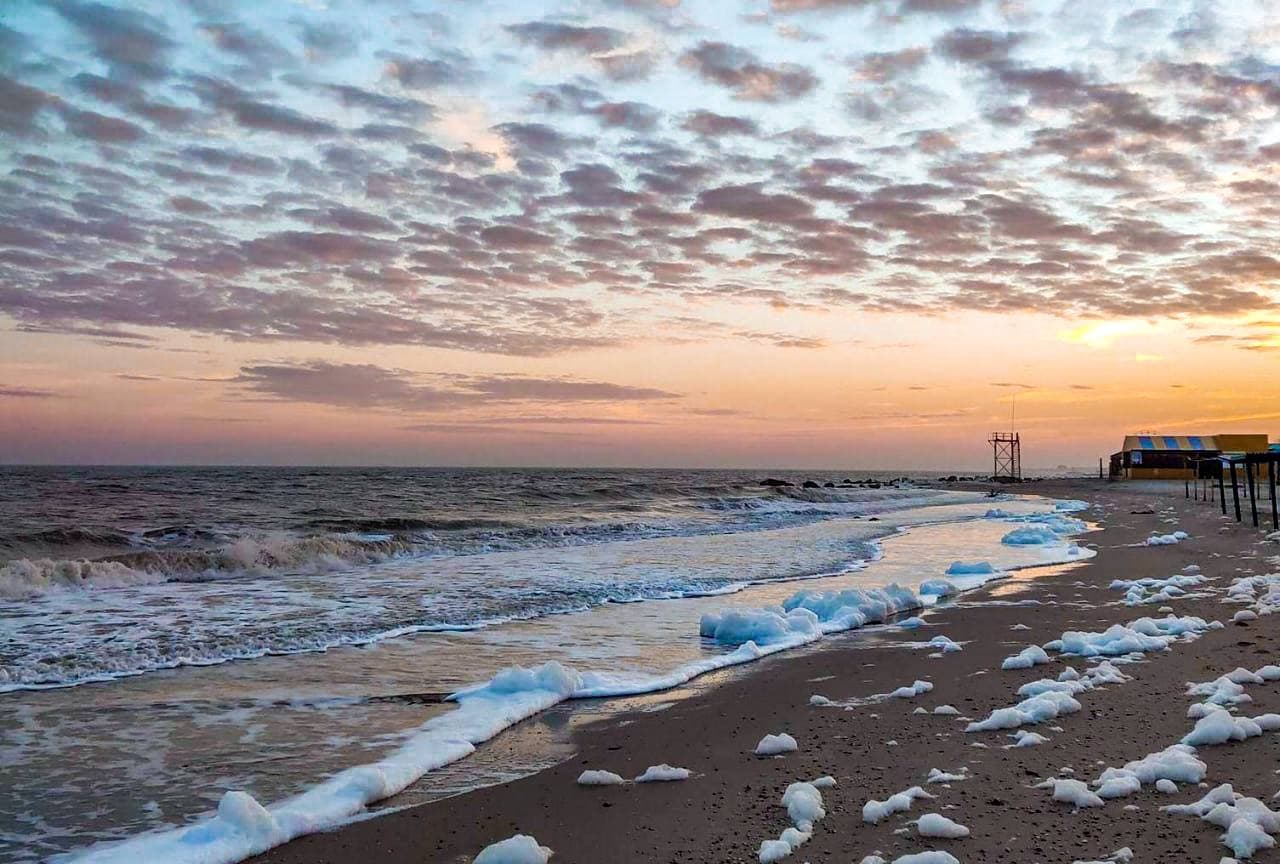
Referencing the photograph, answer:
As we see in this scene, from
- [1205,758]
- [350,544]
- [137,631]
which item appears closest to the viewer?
[1205,758]

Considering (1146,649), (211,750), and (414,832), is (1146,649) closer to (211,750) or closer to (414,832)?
(414,832)

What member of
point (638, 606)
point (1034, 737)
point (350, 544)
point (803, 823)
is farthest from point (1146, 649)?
point (350, 544)

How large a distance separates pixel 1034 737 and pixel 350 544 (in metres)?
A: 18.2

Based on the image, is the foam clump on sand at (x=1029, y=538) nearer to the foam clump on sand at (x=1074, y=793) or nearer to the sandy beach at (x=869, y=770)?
the sandy beach at (x=869, y=770)

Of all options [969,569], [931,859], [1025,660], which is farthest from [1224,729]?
[969,569]

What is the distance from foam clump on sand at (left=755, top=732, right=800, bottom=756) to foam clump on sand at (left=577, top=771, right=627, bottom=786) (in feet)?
3.28

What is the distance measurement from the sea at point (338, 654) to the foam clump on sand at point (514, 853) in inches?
46.8

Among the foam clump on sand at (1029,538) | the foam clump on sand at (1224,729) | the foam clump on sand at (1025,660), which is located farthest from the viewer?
the foam clump on sand at (1029,538)

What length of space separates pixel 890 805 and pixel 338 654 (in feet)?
22.0

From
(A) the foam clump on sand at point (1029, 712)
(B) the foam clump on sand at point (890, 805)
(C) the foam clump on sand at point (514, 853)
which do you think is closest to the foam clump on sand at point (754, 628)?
(A) the foam clump on sand at point (1029, 712)

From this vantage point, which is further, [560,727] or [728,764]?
[560,727]

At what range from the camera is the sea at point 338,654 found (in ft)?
17.5

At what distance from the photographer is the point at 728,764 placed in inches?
225

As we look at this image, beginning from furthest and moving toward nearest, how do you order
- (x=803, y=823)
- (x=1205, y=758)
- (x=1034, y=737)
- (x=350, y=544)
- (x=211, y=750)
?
1. (x=350, y=544)
2. (x=211, y=750)
3. (x=1034, y=737)
4. (x=1205, y=758)
5. (x=803, y=823)
